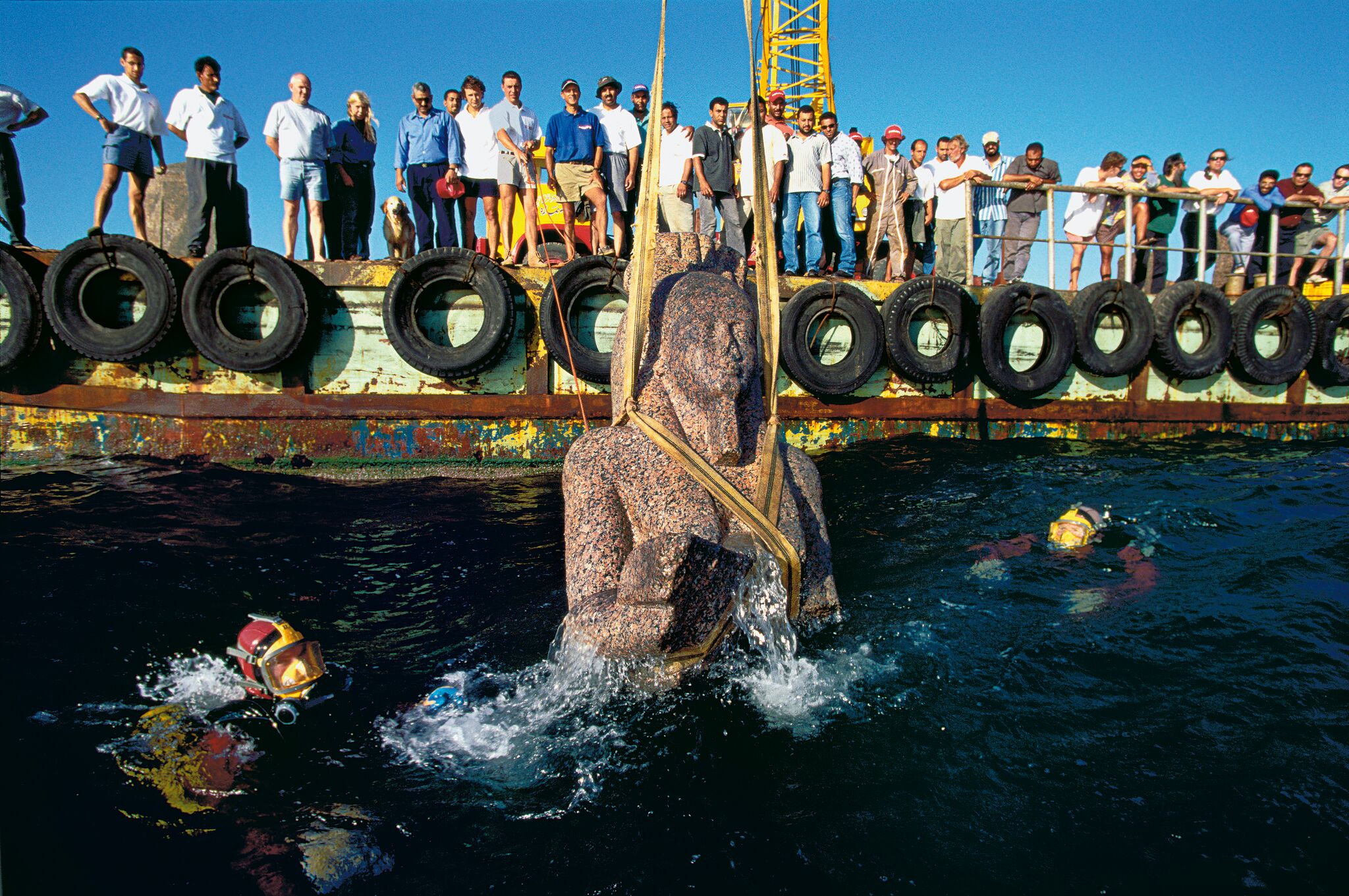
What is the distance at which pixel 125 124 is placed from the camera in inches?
277

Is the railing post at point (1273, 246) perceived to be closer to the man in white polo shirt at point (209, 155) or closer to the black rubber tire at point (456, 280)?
the black rubber tire at point (456, 280)

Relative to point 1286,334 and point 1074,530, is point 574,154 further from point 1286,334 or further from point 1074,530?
point 1286,334

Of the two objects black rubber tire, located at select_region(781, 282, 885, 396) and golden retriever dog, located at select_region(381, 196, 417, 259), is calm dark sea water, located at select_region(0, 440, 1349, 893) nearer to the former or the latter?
black rubber tire, located at select_region(781, 282, 885, 396)

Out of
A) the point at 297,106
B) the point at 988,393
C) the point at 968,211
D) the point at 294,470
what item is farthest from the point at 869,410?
the point at 297,106

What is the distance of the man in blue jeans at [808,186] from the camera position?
8.44 metres

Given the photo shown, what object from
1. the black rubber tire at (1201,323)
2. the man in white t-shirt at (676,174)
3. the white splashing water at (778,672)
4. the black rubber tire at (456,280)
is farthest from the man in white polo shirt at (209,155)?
the black rubber tire at (1201,323)

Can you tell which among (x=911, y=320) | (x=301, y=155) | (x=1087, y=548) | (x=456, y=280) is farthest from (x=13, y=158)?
(x=1087, y=548)

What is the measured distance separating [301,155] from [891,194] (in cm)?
672

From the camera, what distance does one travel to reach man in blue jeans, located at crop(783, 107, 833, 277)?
27.7 feet

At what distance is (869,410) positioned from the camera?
845 centimetres

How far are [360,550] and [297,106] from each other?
495 centimetres

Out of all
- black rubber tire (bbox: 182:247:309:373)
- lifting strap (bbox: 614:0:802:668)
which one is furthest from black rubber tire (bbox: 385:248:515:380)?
lifting strap (bbox: 614:0:802:668)

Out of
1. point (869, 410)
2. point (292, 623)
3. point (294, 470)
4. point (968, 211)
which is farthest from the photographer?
point (968, 211)

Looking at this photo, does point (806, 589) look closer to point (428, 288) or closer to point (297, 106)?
point (428, 288)
